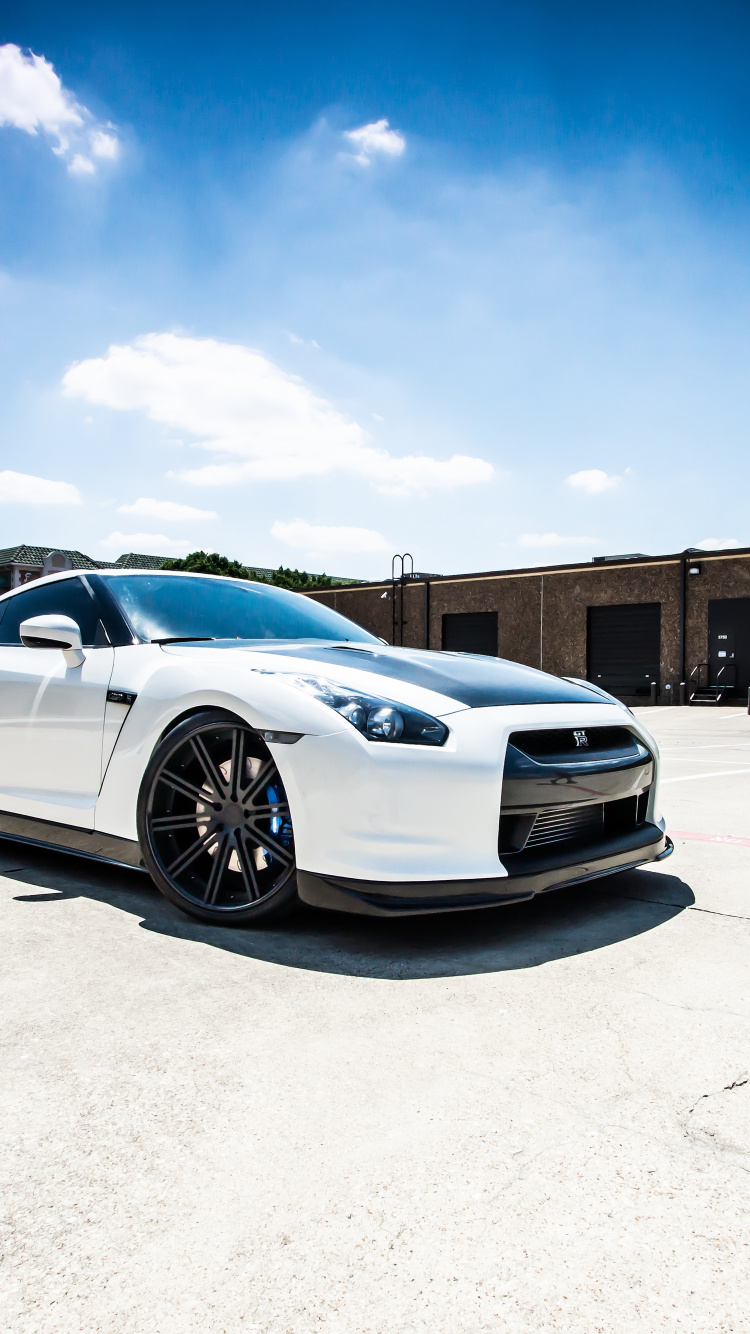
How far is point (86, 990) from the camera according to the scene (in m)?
2.41

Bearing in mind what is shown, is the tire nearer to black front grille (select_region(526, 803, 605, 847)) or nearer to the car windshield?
the car windshield

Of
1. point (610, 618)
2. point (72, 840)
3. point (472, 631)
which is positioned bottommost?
point (72, 840)

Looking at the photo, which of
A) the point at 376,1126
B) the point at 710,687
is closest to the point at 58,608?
the point at 376,1126

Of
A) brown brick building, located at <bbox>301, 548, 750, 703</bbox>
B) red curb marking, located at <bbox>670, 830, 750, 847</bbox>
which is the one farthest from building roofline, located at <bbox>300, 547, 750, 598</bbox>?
red curb marking, located at <bbox>670, 830, 750, 847</bbox>

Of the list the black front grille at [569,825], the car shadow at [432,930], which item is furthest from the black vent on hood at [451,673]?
the car shadow at [432,930]

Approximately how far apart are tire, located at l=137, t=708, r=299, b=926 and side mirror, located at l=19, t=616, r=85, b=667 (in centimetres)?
68

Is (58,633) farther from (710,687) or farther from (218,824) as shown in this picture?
(710,687)

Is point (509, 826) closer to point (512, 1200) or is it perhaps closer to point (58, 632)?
point (512, 1200)

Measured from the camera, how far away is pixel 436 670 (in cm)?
317

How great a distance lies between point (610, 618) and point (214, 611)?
83.0ft

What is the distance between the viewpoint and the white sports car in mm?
2627

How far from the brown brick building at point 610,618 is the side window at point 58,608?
23.6m

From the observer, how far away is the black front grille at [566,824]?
285 cm

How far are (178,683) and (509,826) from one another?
1.24 meters
